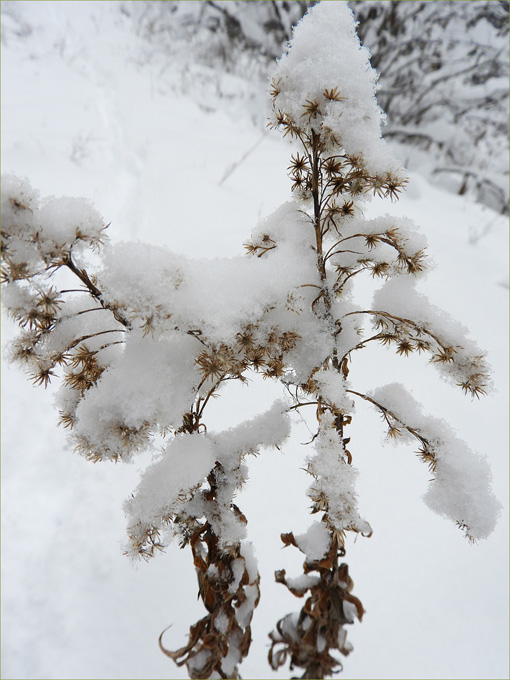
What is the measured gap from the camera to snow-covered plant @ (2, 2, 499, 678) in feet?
2.28

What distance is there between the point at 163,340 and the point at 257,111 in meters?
6.38

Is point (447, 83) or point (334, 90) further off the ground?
point (447, 83)

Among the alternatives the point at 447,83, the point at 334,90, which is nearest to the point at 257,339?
the point at 334,90

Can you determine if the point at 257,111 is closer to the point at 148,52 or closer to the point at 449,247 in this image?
the point at 148,52

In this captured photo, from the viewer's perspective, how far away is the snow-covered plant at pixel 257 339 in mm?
694

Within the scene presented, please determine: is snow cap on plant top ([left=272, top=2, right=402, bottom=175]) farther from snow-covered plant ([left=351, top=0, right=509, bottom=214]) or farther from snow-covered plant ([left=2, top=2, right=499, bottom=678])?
snow-covered plant ([left=351, top=0, right=509, bottom=214])

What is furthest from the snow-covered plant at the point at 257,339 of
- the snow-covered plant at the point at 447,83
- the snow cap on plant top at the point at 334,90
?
the snow-covered plant at the point at 447,83

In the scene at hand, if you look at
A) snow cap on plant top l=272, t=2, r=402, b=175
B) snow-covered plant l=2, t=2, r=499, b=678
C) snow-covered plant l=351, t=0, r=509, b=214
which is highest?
snow-covered plant l=351, t=0, r=509, b=214

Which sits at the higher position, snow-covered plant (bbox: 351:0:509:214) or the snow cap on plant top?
snow-covered plant (bbox: 351:0:509:214)

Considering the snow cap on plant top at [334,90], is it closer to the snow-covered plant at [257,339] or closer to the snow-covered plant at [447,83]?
the snow-covered plant at [257,339]

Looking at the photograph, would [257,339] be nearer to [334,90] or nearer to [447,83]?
[334,90]

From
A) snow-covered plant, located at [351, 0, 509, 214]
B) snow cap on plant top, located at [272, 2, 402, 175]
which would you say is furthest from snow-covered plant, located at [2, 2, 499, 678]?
snow-covered plant, located at [351, 0, 509, 214]

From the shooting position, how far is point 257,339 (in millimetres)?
768

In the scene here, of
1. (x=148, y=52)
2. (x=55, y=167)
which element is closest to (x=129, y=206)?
(x=55, y=167)
